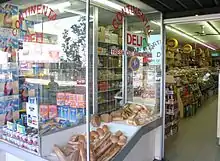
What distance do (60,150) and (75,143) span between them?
0.24 metres

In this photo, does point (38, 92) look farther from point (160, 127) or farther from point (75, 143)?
point (160, 127)

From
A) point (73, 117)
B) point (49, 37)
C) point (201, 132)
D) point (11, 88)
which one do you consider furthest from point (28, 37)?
point (201, 132)

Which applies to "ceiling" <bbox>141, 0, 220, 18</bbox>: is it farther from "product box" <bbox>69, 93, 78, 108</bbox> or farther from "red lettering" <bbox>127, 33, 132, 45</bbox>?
"product box" <bbox>69, 93, 78, 108</bbox>

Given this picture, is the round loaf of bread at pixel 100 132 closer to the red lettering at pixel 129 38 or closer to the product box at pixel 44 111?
the product box at pixel 44 111

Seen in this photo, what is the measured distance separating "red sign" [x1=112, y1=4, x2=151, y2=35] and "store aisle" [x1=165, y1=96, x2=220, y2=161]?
2458 millimetres

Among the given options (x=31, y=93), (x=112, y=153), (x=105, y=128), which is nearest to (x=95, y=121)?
(x=105, y=128)

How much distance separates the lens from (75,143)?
2.89 m

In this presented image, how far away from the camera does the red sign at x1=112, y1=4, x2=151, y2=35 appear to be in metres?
4.01

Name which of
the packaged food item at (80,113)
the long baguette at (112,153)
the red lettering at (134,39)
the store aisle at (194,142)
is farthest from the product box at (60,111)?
the store aisle at (194,142)

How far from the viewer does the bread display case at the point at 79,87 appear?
2.88 metres

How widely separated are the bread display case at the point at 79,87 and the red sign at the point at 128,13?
18mm

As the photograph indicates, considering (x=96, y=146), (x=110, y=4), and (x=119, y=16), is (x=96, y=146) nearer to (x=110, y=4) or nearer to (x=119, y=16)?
(x=110, y=4)

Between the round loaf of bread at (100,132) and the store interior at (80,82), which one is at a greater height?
the store interior at (80,82)

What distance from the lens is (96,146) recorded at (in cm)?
288
